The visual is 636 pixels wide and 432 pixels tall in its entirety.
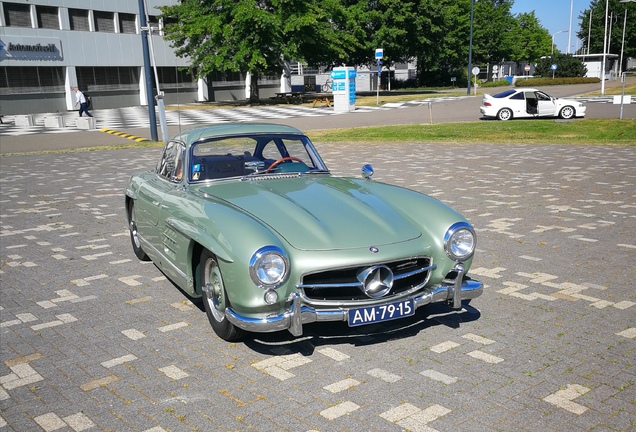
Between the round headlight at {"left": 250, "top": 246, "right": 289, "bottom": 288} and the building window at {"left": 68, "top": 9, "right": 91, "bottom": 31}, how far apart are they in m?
41.7

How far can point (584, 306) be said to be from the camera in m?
5.16

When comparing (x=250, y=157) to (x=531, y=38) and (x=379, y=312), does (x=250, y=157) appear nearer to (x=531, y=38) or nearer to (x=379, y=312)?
(x=379, y=312)

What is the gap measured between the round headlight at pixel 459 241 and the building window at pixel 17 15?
131ft

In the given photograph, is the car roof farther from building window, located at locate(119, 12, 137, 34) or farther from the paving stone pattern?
building window, located at locate(119, 12, 137, 34)

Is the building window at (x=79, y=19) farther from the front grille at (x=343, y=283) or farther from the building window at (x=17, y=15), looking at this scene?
the front grille at (x=343, y=283)

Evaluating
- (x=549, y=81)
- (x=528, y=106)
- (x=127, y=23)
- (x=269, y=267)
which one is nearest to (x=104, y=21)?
(x=127, y=23)

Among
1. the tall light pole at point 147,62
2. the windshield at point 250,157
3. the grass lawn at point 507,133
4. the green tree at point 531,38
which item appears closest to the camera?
the windshield at point 250,157

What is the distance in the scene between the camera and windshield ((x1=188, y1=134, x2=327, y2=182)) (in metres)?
5.64

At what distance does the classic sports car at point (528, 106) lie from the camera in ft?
80.5

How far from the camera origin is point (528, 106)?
2497 cm

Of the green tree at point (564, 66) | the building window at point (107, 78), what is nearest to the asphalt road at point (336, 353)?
the building window at point (107, 78)

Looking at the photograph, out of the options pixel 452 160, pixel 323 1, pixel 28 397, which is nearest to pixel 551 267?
pixel 28 397

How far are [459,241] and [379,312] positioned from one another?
955 mm

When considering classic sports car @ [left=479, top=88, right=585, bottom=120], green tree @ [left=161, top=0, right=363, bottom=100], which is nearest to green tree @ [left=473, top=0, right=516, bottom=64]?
green tree @ [left=161, top=0, right=363, bottom=100]
